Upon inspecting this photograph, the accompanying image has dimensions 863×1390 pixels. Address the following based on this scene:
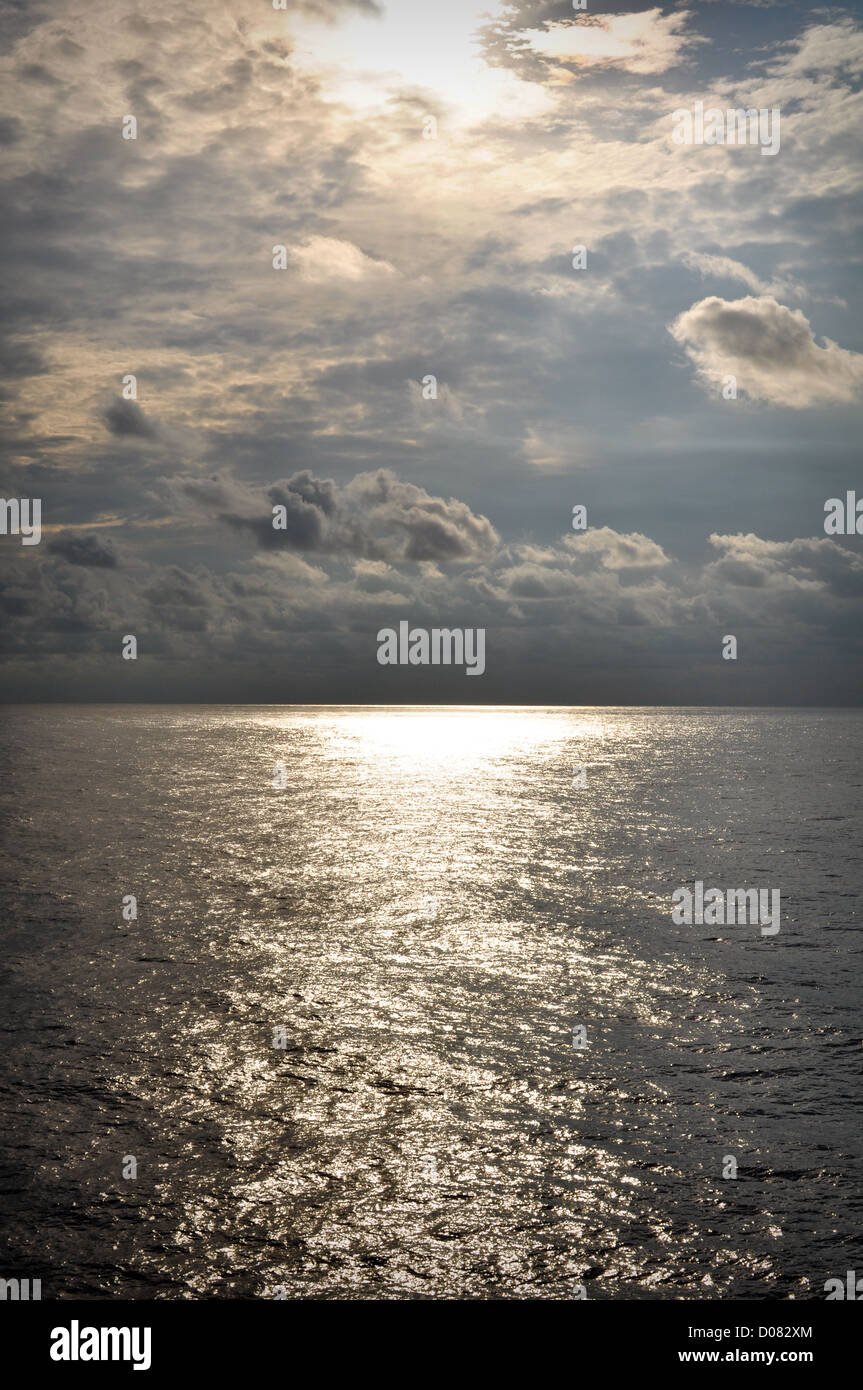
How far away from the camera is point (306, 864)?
44625 millimetres

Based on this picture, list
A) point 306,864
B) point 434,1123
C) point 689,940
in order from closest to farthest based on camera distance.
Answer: point 434,1123 < point 689,940 < point 306,864

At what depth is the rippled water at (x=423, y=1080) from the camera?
11992 millimetres

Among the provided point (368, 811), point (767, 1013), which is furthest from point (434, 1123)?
point (368, 811)

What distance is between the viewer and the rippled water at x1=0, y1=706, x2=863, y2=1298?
11992mm

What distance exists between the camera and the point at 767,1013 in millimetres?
22422

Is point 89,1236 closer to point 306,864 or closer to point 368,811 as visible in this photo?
point 306,864

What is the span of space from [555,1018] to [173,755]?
129 meters

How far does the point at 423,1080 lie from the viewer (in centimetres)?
1766
